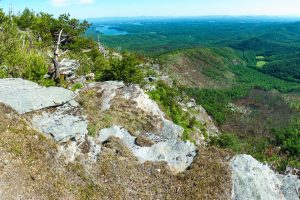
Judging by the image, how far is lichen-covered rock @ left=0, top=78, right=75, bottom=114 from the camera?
22.8 meters

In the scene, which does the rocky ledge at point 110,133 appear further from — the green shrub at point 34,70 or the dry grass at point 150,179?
the green shrub at point 34,70

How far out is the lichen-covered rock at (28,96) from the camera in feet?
74.8

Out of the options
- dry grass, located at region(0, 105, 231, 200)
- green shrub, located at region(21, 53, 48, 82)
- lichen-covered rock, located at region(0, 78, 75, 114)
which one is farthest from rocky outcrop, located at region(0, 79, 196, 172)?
green shrub, located at region(21, 53, 48, 82)

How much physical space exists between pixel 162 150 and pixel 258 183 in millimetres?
7477

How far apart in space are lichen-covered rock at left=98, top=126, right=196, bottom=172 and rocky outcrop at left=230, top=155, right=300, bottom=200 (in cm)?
355

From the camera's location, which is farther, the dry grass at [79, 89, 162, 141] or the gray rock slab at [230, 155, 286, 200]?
the dry grass at [79, 89, 162, 141]

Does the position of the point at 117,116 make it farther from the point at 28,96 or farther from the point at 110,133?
the point at 28,96

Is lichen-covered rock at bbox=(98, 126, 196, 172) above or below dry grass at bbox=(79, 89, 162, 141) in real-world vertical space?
below

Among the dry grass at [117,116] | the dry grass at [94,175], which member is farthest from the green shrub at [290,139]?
the dry grass at [94,175]

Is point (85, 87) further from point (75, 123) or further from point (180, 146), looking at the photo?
point (180, 146)

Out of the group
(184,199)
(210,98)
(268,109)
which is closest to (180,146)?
(184,199)

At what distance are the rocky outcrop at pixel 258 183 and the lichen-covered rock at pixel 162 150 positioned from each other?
3.55m

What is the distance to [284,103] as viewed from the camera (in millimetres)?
172750

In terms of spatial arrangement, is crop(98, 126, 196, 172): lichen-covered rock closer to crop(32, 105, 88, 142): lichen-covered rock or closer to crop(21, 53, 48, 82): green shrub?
crop(32, 105, 88, 142): lichen-covered rock
